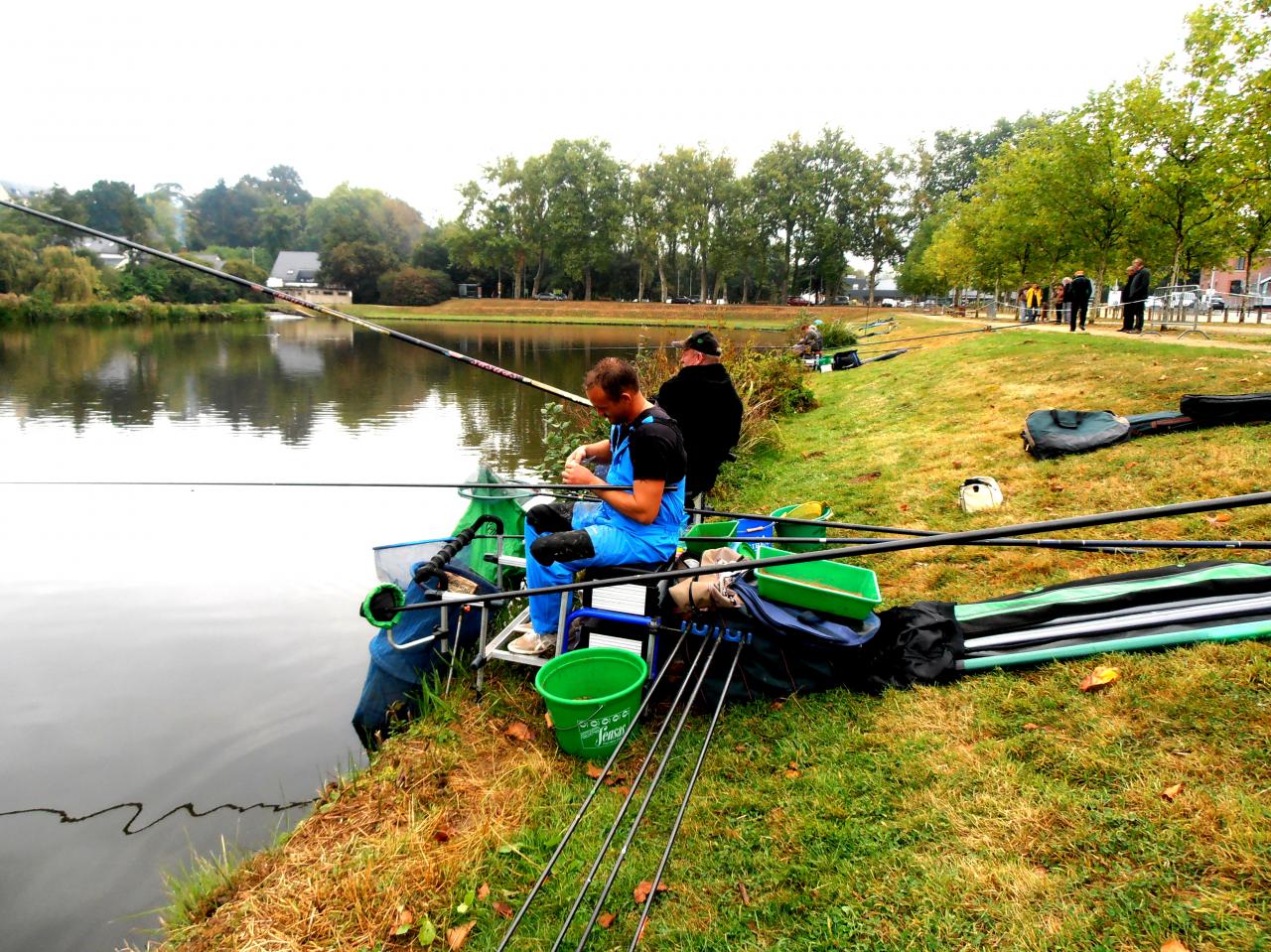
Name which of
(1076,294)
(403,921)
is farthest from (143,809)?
(1076,294)

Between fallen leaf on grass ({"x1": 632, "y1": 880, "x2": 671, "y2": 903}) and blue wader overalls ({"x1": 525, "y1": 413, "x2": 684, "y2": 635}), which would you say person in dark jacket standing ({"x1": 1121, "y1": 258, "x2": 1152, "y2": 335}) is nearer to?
blue wader overalls ({"x1": 525, "y1": 413, "x2": 684, "y2": 635})

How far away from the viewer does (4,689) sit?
4.67m

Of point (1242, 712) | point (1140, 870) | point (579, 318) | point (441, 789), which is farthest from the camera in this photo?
point (579, 318)

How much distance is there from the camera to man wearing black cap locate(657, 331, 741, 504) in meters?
5.12

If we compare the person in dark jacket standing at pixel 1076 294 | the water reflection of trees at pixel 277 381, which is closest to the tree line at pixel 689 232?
the person in dark jacket standing at pixel 1076 294

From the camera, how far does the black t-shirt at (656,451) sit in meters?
3.27

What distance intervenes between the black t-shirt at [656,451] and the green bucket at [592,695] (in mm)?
860

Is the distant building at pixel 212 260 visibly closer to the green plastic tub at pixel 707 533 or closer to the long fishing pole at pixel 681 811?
the green plastic tub at pixel 707 533

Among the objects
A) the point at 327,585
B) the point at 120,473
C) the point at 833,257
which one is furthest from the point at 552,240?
the point at 327,585

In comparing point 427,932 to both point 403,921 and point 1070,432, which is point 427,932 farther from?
point 1070,432

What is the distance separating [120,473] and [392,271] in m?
59.4

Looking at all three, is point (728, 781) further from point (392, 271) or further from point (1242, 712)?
point (392, 271)

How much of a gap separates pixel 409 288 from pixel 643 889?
6556 centimetres

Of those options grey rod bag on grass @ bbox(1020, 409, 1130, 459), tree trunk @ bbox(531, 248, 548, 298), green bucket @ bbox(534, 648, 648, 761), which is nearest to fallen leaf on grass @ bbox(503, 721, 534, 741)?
green bucket @ bbox(534, 648, 648, 761)
